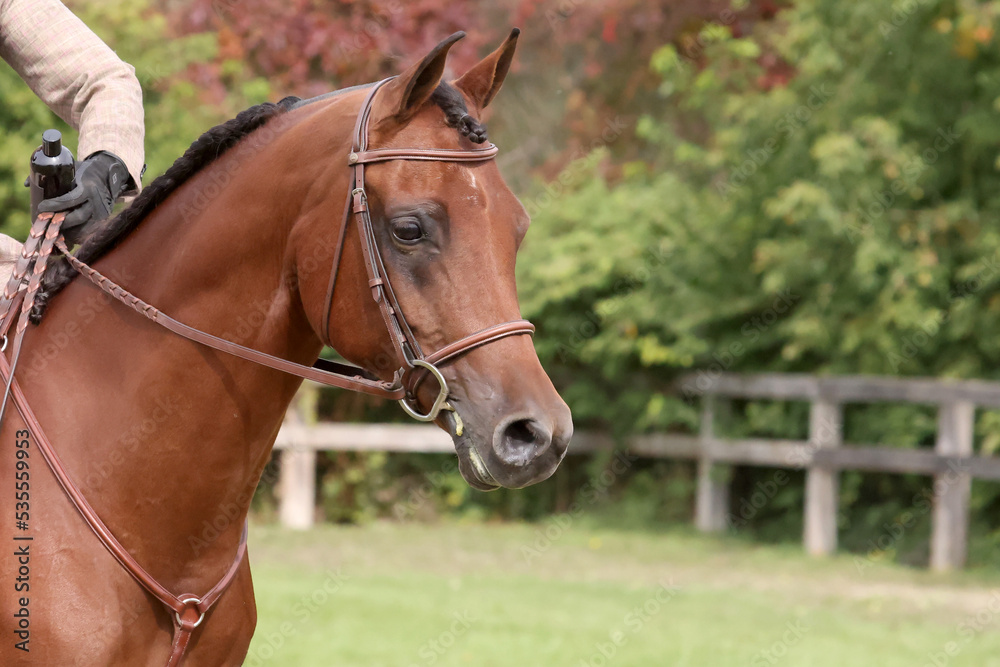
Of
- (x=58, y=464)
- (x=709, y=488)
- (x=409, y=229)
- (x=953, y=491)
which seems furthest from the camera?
(x=709, y=488)

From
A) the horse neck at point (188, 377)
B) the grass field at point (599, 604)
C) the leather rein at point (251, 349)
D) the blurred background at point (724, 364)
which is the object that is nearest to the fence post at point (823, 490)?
the blurred background at point (724, 364)

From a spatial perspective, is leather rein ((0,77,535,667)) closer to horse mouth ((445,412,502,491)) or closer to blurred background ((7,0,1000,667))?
horse mouth ((445,412,502,491))

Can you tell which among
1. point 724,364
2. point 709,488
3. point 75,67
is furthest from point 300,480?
point 75,67

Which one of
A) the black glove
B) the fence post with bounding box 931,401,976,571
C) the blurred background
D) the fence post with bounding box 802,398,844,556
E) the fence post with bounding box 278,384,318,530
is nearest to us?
the black glove

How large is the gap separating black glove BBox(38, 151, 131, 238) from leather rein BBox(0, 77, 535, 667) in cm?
3

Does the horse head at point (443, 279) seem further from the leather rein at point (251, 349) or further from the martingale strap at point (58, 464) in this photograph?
the martingale strap at point (58, 464)

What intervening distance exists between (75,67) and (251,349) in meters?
1.04

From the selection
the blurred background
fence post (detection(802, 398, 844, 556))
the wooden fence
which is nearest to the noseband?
the blurred background

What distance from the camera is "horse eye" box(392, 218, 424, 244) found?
2.24 metres

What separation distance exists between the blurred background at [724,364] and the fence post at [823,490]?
0.11m

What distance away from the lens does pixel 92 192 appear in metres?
2.63

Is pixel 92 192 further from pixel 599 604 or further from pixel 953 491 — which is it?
pixel 953 491

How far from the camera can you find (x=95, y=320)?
98.4 inches

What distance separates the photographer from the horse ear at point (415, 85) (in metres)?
2.23
